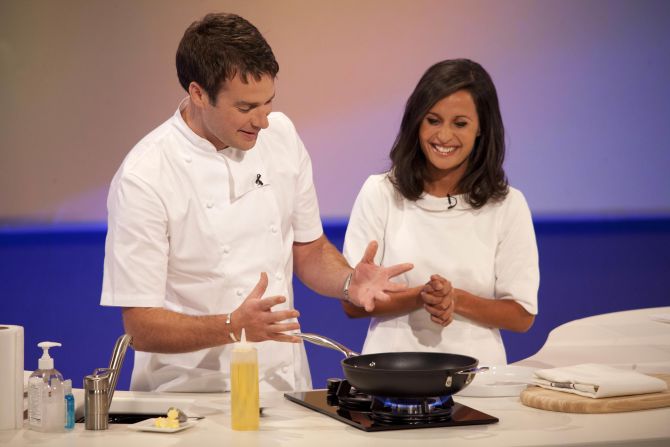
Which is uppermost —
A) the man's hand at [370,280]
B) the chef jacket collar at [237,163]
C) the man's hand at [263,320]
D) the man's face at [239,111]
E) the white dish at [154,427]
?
the man's face at [239,111]

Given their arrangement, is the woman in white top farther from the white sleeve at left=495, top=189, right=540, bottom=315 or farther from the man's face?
the man's face

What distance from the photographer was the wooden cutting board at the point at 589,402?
2188 millimetres

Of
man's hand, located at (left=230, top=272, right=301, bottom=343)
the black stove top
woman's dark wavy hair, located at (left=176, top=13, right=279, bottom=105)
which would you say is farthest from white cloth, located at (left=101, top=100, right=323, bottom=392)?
the black stove top

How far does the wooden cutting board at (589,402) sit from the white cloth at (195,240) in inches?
29.2

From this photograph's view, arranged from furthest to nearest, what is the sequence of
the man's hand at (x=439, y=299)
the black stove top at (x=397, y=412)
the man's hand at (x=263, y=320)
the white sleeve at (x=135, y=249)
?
the man's hand at (x=439, y=299)
the white sleeve at (x=135, y=249)
the man's hand at (x=263, y=320)
the black stove top at (x=397, y=412)

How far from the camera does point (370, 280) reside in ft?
8.65

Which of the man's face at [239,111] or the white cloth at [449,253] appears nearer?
the man's face at [239,111]

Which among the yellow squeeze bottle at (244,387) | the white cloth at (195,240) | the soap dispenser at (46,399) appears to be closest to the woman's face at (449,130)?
the white cloth at (195,240)

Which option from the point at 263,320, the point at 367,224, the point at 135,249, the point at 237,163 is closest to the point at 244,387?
the point at 263,320

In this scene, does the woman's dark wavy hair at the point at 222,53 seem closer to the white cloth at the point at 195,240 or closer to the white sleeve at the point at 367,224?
the white cloth at the point at 195,240

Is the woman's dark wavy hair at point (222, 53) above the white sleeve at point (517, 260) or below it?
above

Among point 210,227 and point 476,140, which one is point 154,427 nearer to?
point 210,227

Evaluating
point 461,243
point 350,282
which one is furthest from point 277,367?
point 461,243

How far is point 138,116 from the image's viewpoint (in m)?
6.41
